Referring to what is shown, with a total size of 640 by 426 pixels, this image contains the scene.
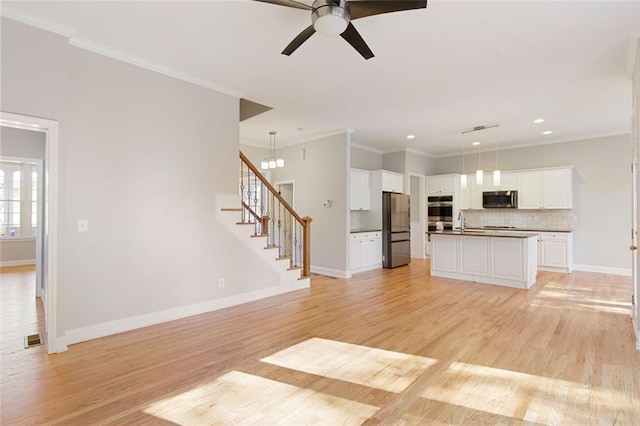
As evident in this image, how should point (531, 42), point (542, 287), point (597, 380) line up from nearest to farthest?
point (597, 380), point (531, 42), point (542, 287)

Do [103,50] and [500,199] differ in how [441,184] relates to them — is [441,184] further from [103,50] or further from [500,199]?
[103,50]

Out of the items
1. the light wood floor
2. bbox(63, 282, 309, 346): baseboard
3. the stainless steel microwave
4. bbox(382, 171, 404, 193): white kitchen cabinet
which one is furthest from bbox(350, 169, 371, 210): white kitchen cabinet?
the light wood floor

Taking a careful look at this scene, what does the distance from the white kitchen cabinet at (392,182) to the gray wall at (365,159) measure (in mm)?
659

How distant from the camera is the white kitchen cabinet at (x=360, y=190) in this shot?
696 centimetres

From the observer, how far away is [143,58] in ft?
11.4

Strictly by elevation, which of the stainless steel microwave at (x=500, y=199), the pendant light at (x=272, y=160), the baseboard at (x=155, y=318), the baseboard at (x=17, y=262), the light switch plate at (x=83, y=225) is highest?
the pendant light at (x=272, y=160)

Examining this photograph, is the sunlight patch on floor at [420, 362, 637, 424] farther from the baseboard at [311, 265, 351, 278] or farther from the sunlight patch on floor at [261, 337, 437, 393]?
the baseboard at [311, 265, 351, 278]

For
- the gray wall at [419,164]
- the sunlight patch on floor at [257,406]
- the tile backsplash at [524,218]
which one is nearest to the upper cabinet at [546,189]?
the tile backsplash at [524,218]

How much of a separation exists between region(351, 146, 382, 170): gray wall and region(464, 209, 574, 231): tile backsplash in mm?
2750

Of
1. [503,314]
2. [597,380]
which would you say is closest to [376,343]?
[597,380]

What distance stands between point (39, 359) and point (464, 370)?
3.61 meters

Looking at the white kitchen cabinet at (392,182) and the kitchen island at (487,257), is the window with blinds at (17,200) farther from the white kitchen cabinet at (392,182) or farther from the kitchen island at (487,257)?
the kitchen island at (487,257)

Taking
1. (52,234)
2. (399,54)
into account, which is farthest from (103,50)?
(399,54)

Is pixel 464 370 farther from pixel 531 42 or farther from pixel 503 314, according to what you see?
pixel 531 42
